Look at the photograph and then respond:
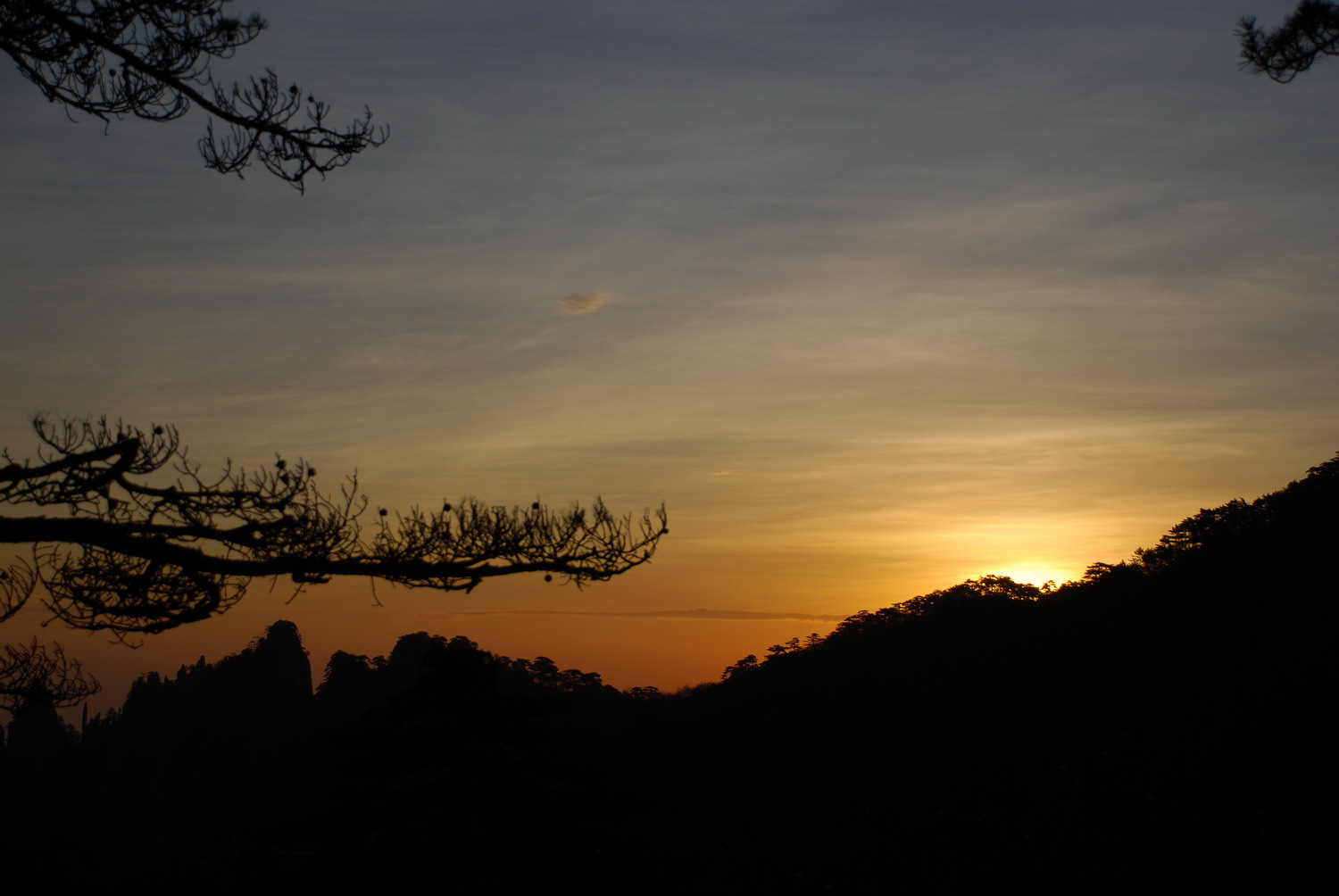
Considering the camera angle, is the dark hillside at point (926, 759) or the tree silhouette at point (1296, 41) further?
the dark hillside at point (926, 759)

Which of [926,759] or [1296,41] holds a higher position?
[1296,41]

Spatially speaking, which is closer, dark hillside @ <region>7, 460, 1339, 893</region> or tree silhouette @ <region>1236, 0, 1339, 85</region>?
tree silhouette @ <region>1236, 0, 1339, 85</region>

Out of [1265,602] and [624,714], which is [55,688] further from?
[624,714]

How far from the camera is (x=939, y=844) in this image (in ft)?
122

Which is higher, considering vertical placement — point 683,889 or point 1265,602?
point 1265,602

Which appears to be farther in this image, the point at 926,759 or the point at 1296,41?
the point at 926,759

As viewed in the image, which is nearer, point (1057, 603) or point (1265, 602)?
point (1265, 602)

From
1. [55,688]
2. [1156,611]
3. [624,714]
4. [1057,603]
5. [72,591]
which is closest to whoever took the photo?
[72,591]

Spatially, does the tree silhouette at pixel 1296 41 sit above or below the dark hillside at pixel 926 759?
above

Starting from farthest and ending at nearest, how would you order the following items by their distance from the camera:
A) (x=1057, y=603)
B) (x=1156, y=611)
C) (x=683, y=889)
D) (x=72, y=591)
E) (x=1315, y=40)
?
1. (x=1057, y=603)
2. (x=1156, y=611)
3. (x=683, y=889)
4. (x=1315, y=40)
5. (x=72, y=591)

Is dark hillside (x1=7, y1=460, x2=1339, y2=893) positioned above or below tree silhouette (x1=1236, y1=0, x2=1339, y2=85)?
below

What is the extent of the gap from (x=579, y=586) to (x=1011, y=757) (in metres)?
38.4

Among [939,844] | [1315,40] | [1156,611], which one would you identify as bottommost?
[939,844]

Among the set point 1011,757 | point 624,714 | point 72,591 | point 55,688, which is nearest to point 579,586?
point 72,591
